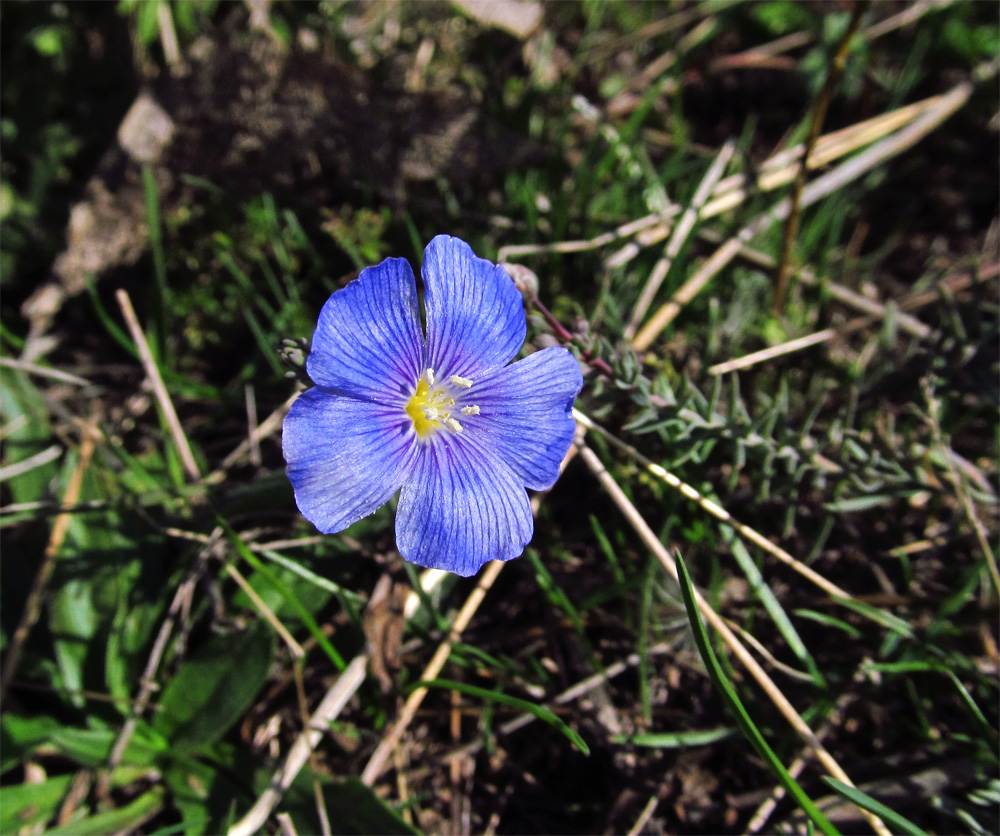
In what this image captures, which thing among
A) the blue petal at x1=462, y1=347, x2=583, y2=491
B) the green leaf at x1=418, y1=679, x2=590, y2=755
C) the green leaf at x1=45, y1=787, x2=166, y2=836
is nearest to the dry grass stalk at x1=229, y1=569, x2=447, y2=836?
the green leaf at x1=418, y1=679, x2=590, y2=755

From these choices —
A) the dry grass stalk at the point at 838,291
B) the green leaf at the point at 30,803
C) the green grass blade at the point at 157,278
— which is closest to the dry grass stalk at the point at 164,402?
the green grass blade at the point at 157,278

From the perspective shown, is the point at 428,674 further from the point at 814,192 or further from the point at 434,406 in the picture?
the point at 814,192

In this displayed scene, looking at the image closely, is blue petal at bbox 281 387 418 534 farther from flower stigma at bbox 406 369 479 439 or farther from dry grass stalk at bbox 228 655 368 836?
dry grass stalk at bbox 228 655 368 836

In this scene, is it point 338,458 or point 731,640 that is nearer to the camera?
point 338,458

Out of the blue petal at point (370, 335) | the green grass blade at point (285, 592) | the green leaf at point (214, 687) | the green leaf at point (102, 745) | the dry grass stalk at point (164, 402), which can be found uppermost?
the blue petal at point (370, 335)

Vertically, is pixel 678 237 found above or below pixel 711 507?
above

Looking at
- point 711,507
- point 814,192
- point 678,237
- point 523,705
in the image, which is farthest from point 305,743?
point 814,192

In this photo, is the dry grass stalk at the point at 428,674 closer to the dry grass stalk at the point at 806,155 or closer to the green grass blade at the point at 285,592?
the green grass blade at the point at 285,592

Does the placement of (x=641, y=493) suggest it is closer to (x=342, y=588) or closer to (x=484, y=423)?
(x=484, y=423)
